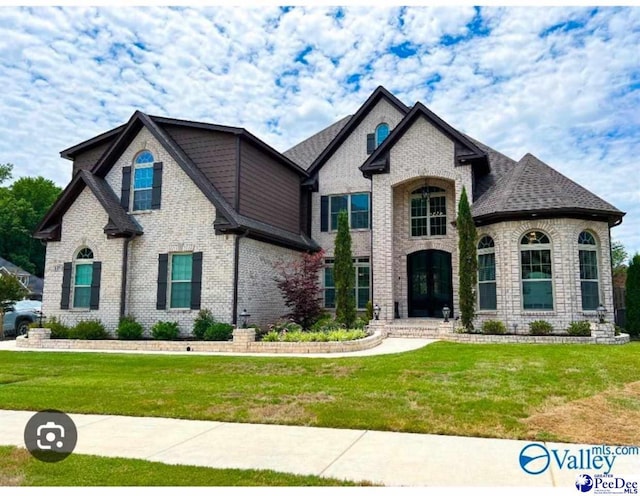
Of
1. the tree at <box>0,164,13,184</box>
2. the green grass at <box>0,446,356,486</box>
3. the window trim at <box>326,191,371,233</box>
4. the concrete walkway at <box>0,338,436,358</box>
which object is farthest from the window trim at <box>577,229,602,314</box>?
the tree at <box>0,164,13,184</box>

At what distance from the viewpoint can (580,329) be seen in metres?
14.1

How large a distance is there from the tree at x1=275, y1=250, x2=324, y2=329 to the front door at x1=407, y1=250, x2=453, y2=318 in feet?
13.9

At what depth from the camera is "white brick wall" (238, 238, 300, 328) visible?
15781 mm

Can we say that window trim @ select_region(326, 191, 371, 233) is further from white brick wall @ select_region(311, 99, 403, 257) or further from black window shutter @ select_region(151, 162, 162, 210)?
black window shutter @ select_region(151, 162, 162, 210)

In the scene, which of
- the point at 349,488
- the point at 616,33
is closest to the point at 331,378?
the point at 349,488

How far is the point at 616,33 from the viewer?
10.1 m

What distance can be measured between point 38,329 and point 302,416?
42.3 feet

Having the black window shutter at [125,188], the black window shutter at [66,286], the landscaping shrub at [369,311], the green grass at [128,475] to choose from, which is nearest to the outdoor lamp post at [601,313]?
the landscaping shrub at [369,311]

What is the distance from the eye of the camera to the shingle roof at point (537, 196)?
1495 centimetres

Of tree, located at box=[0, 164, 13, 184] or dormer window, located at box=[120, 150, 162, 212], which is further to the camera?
tree, located at box=[0, 164, 13, 184]

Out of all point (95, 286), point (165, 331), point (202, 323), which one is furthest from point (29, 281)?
point (202, 323)

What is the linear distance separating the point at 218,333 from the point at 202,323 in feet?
2.63

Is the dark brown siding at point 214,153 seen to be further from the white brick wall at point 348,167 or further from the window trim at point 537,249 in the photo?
the window trim at point 537,249

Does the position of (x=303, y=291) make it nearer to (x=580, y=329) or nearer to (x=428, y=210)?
(x=428, y=210)
